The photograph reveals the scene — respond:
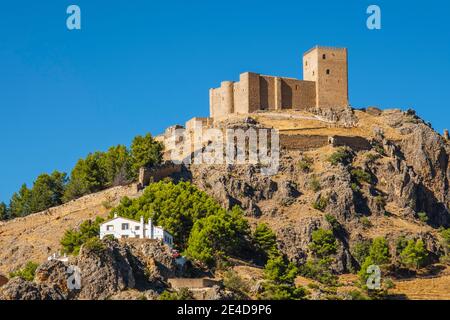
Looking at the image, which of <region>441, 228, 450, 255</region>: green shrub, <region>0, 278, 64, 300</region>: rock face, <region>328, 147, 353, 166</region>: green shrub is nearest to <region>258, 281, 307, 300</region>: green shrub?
<region>0, 278, 64, 300</region>: rock face

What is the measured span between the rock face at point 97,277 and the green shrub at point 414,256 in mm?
21300

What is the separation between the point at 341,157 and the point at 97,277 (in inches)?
1355

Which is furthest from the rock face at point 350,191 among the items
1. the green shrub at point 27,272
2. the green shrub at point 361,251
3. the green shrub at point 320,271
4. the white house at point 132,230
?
the green shrub at point 27,272

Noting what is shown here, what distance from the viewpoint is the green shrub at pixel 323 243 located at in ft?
256

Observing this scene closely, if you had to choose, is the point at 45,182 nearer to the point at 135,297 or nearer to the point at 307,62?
the point at 307,62

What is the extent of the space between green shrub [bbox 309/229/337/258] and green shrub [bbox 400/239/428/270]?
15.9 ft

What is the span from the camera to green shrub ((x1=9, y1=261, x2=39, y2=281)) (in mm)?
68512

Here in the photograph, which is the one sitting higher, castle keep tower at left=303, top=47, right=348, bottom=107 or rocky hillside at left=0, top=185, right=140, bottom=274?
castle keep tower at left=303, top=47, right=348, bottom=107

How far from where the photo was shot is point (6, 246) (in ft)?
263

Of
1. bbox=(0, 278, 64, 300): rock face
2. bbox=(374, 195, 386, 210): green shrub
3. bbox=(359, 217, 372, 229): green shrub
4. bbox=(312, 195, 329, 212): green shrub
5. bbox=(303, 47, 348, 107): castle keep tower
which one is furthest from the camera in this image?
bbox=(303, 47, 348, 107): castle keep tower

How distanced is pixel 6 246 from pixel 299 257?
2103cm

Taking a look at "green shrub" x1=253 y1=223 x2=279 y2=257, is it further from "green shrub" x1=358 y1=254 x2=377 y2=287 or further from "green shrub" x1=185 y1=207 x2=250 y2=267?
"green shrub" x1=358 y1=254 x2=377 y2=287

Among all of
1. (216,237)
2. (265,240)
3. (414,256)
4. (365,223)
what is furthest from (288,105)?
(216,237)
